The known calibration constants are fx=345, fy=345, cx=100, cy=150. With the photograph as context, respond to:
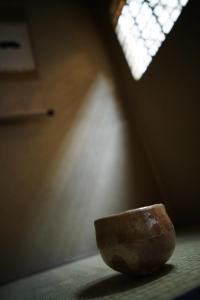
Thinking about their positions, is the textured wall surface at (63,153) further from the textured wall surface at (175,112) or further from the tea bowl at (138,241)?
the tea bowl at (138,241)

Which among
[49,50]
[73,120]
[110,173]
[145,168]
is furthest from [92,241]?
[49,50]

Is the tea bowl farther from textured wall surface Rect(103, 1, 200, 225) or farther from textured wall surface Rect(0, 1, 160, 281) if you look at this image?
textured wall surface Rect(0, 1, 160, 281)

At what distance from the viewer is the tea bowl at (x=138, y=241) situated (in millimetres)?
1208

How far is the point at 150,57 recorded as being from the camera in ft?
8.61

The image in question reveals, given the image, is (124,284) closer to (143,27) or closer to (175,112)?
(175,112)

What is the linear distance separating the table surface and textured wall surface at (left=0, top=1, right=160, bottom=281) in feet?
2.23

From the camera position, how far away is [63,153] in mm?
2801

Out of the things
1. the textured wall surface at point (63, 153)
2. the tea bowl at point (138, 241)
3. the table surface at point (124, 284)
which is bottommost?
the table surface at point (124, 284)

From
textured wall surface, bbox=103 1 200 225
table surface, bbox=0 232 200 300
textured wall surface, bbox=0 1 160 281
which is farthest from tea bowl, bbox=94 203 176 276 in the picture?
textured wall surface, bbox=0 1 160 281

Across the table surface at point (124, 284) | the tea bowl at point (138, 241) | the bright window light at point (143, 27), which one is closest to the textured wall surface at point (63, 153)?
the bright window light at point (143, 27)

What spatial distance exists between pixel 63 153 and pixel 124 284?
1653mm

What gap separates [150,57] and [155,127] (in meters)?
0.55

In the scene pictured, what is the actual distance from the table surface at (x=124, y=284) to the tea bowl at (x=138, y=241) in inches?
2.4

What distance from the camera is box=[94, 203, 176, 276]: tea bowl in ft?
3.96
